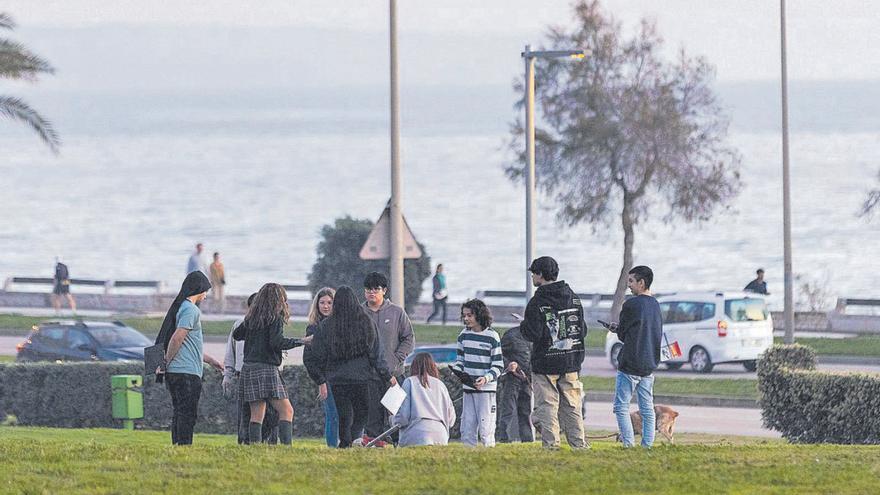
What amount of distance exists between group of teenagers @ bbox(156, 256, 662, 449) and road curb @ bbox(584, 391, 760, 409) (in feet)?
38.8

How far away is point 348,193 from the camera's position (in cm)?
16412

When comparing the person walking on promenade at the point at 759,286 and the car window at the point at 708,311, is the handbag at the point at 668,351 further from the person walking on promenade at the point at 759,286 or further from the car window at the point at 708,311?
the person walking on promenade at the point at 759,286

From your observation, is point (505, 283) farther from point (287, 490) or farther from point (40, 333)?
point (287, 490)

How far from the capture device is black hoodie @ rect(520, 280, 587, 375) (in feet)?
44.1

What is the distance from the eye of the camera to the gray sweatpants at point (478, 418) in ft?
47.3

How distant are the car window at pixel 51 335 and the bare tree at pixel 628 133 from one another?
15.5 meters

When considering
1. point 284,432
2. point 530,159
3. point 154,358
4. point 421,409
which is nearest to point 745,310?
point 530,159

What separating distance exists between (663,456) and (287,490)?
299cm

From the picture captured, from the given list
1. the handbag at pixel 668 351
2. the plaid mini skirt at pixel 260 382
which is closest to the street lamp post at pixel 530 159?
the handbag at pixel 668 351

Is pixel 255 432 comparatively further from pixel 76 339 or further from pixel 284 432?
pixel 76 339

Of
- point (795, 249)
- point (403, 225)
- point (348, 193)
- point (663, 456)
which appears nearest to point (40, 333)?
point (403, 225)

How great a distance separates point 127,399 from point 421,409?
8.43 meters

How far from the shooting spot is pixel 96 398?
21.9 meters

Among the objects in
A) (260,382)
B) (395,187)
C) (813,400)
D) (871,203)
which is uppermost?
(871,203)
